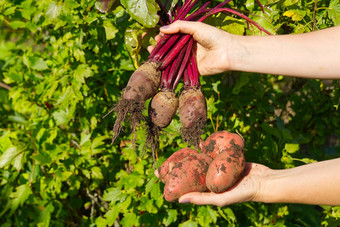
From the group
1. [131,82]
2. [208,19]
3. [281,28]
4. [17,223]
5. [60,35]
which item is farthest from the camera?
[17,223]

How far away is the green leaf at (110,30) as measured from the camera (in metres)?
2.49

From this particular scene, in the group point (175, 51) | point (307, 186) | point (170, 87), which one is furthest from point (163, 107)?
point (307, 186)

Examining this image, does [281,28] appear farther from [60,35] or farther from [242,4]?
[60,35]

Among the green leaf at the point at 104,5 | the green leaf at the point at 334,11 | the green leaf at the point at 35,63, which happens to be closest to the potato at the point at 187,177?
the green leaf at the point at 104,5

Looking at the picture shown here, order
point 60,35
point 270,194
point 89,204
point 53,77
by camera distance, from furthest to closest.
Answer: point 89,204 → point 60,35 → point 53,77 → point 270,194

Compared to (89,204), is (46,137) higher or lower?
higher

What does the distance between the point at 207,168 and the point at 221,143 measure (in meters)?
0.18

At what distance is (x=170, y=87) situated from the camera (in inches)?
84.4

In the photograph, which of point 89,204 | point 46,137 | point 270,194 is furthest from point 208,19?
point 89,204

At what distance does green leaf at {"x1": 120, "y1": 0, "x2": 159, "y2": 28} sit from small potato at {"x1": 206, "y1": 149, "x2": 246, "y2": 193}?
93 cm

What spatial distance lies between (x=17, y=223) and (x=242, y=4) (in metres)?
2.90

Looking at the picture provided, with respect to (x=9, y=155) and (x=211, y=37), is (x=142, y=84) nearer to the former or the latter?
(x=211, y=37)

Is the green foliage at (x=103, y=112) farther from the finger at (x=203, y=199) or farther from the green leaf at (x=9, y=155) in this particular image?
the finger at (x=203, y=199)

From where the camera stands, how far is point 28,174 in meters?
2.98
